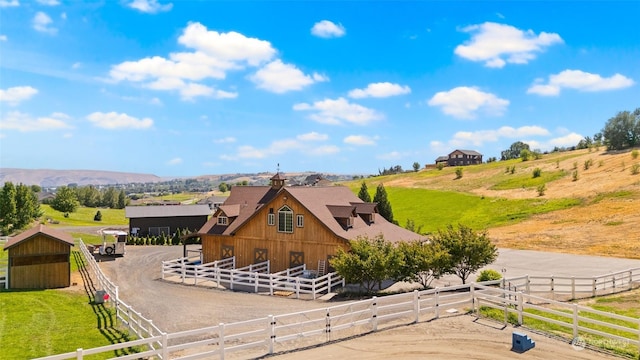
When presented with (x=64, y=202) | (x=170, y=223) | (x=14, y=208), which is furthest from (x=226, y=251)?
(x=64, y=202)

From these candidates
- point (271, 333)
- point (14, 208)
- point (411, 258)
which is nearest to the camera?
point (271, 333)

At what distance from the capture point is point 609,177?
6844 cm

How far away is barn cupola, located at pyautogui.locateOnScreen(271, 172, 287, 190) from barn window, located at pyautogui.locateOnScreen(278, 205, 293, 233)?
803cm

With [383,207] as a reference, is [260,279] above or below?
below

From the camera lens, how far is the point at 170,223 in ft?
192

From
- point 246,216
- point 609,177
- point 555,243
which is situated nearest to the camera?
point 246,216

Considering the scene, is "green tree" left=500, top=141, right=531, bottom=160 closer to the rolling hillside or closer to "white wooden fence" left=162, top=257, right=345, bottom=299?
the rolling hillside

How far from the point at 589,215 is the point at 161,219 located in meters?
54.4

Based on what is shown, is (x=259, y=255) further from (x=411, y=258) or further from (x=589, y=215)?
(x=589, y=215)

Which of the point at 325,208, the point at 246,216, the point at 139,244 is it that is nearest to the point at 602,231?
the point at 325,208

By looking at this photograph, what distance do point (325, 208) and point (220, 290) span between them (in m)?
9.58

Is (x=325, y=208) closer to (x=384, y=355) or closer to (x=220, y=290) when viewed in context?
(x=220, y=290)

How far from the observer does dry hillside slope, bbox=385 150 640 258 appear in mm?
44469

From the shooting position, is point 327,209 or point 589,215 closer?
point 327,209
